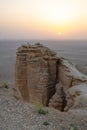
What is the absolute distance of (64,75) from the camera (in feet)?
77.7

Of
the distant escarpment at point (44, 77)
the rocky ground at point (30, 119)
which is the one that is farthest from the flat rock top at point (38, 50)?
the rocky ground at point (30, 119)

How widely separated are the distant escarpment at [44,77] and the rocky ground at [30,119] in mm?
8130

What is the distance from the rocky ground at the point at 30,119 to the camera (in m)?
11.9

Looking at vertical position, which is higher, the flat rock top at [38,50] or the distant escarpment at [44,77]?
the flat rock top at [38,50]

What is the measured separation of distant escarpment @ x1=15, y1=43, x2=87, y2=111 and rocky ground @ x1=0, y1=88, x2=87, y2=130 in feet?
26.7

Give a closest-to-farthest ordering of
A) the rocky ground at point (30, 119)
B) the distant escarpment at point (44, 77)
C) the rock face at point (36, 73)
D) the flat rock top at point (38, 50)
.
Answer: the rocky ground at point (30, 119) < the distant escarpment at point (44, 77) < the rock face at point (36, 73) < the flat rock top at point (38, 50)

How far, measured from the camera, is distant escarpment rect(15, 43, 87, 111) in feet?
74.4

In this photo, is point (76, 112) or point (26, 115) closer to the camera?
point (26, 115)

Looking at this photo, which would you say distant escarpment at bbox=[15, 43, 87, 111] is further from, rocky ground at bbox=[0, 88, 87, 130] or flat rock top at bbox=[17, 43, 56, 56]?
rocky ground at bbox=[0, 88, 87, 130]

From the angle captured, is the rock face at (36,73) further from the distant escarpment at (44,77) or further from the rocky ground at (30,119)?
the rocky ground at (30,119)

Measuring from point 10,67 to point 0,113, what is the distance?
7476 centimetres

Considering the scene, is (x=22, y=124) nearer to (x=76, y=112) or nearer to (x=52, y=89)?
(x=76, y=112)

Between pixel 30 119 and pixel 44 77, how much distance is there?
1191cm

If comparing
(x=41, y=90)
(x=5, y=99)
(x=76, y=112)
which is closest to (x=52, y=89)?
(x=41, y=90)
